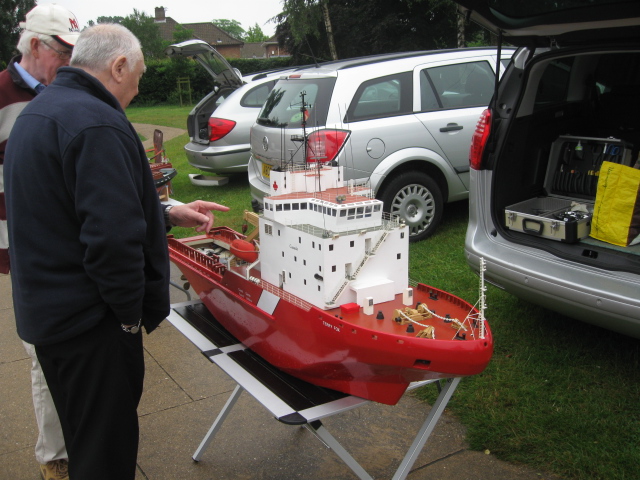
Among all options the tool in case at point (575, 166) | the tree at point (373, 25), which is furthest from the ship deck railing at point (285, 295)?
the tree at point (373, 25)

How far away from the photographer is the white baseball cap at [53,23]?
9.73 ft

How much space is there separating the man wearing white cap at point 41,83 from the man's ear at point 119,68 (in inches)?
33.5

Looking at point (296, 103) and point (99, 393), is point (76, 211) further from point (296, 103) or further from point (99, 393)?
point (296, 103)

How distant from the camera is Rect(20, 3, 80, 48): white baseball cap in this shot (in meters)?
2.97

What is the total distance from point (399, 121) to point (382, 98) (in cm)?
32

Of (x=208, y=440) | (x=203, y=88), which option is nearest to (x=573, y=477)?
(x=208, y=440)

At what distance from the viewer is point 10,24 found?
3394 cm

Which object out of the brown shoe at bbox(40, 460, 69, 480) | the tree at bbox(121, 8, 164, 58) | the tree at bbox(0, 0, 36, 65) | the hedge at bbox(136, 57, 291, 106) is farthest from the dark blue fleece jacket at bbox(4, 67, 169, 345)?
the tree at bbox(121, 8, 164, 58)

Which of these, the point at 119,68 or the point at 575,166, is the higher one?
the point at 119,68

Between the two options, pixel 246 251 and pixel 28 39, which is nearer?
pixel 28 39

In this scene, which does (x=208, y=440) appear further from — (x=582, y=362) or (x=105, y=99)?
(x=582, y=362)

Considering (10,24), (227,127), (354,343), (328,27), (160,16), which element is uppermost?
(160,16)

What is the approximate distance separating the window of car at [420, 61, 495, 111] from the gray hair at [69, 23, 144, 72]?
186 inches

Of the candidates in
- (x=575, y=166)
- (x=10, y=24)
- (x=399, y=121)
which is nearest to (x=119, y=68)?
(x=575, y=166)
